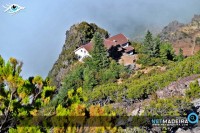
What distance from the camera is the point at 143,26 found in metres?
114

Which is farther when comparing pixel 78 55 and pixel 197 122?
pixel 78 55

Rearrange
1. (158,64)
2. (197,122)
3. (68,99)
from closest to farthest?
(68,99), (197,122), (158,64)

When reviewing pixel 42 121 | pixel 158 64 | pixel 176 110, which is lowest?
pixel 42 121

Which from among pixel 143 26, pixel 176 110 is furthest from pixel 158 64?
pixel 143 26

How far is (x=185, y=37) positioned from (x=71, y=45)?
2178cm

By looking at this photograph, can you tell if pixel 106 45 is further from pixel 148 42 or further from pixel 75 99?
pixel 75 99

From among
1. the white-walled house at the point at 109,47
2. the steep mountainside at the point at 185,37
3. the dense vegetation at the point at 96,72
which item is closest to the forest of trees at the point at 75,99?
the dense vegetation at the point at 96,72

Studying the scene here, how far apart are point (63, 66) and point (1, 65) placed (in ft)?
162

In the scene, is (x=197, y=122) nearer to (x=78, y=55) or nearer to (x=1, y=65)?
(x=1, y=65)

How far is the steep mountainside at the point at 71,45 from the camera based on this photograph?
2399 inches

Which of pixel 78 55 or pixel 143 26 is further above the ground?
pixel 143 26

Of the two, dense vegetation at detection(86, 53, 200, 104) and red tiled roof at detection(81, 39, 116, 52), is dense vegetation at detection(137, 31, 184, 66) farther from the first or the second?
→ dense vegetation at detection(86, 53, 200, 104)

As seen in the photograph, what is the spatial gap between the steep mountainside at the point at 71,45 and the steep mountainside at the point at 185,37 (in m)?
12.9

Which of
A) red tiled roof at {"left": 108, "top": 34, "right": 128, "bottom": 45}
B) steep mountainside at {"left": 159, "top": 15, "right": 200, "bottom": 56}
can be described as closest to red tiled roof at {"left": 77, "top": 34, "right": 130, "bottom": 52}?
red tiled roof at {"left": 108, "top": 34, "right": 128, "bottom": 45}
